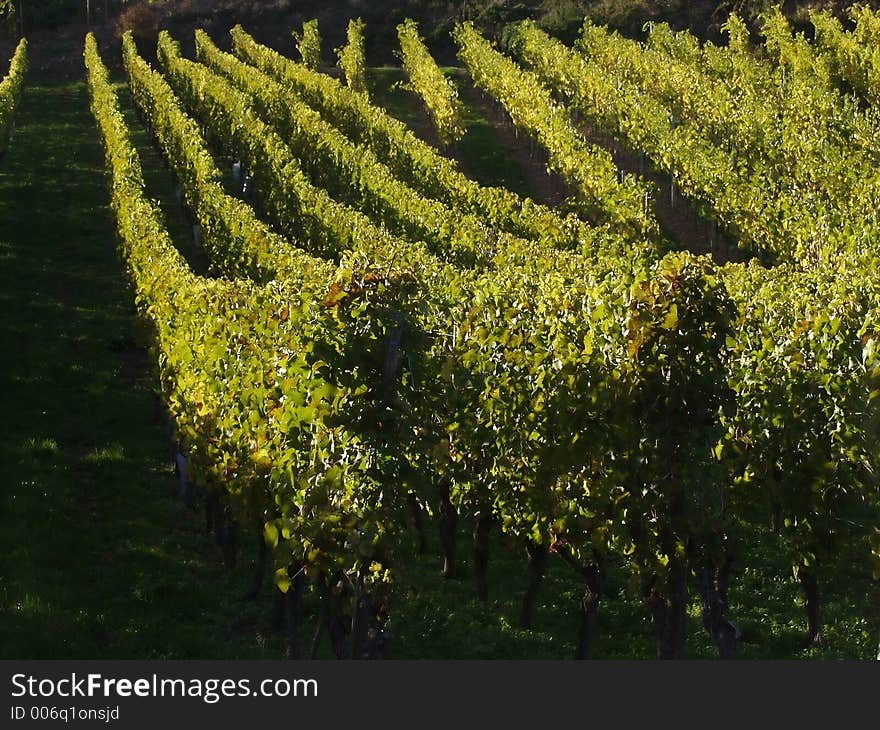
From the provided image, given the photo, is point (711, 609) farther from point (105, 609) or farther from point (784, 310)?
point (105, 609)

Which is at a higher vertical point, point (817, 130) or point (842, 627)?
point (817, 130)

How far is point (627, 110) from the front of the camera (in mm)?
37688

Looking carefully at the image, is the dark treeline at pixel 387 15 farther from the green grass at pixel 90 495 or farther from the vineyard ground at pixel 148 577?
the vineyard ground at pixel 148 577

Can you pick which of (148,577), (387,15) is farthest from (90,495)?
(387,15)

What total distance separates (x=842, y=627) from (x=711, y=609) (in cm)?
302

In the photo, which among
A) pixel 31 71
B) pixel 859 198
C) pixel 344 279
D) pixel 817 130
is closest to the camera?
pixel 344 279

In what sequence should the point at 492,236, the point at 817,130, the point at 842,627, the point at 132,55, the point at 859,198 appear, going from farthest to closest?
1. the point at 132,55
2. the point at 817,130
3. the point at 859,198
4. the point at 492,236
5. the point at 842,627

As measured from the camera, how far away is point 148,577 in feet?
44.4

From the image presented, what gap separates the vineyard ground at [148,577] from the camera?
12.3 meters

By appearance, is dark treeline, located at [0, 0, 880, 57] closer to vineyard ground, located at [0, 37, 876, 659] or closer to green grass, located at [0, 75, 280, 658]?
green grass, located at [0, 75, 280, 658]

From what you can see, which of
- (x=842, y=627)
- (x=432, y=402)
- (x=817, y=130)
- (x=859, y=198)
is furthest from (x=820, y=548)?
(x=817, y=130)

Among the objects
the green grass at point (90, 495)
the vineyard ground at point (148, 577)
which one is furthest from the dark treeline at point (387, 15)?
the vineyard ground at point (148, 577)

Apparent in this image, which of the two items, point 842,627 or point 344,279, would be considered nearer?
point 344,279

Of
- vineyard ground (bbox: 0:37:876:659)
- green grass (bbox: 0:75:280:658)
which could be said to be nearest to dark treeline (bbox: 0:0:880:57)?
green grass (bbox: 0:75:280:658)
